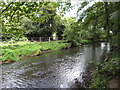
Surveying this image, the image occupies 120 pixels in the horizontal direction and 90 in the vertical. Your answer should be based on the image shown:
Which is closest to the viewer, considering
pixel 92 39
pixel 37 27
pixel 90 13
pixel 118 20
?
pixel 118 20

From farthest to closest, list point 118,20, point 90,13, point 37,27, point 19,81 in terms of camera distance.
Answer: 1. point 37,27
2. point 90,13
3. point 19,81
4. point 118,20

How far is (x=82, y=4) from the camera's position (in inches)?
174

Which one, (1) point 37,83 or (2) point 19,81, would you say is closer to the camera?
(1) point 37,83

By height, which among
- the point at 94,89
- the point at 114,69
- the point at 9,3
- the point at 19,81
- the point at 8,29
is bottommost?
the point at 19,81

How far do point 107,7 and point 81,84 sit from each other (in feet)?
11.6

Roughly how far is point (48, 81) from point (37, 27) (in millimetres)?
18156

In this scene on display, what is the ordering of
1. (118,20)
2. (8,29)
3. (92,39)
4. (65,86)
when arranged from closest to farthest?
(8,29), (118,20), (65,86), (92,39)

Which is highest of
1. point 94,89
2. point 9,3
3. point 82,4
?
point 82,4

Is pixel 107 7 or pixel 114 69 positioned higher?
pixel 107 7

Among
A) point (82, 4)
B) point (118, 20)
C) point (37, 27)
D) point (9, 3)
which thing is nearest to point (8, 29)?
point (9, 3)

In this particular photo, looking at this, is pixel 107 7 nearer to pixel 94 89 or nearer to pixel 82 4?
pixel 82 4

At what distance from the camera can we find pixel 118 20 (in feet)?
9.34

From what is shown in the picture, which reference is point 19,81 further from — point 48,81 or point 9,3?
point 9,3

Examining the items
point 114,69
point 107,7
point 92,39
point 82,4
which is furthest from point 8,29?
point 92,39
